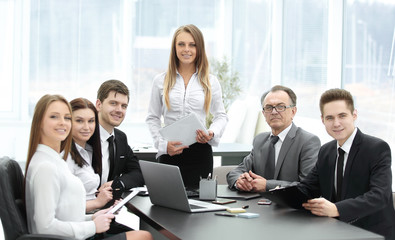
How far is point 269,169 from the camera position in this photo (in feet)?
10.3

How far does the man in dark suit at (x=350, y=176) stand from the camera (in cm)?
238

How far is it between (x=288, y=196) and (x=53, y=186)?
1.06m

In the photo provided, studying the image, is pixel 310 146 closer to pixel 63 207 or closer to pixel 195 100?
pixel 195 100

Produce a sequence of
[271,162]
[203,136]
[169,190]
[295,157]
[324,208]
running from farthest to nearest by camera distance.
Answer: [203,136], [271,162], [295,157], [169,190], [324,208]

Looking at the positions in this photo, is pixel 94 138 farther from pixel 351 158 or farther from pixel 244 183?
pixel 351 158

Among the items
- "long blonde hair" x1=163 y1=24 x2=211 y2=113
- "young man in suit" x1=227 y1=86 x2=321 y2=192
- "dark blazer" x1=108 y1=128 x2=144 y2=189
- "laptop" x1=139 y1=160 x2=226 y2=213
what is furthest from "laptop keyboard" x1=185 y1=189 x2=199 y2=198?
"long blonde hair" x1=163 y1=24 x2=211 y2=113

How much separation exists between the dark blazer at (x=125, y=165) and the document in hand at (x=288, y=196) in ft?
3.12

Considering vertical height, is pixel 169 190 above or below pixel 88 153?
below

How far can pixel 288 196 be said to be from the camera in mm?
2422

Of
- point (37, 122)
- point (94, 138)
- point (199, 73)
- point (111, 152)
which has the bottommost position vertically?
point (111, 152)

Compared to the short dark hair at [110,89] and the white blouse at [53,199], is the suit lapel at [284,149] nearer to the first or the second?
the short dark hair at [110,89]

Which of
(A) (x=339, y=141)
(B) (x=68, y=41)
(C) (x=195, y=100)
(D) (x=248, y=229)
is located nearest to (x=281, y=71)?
(B) (x=68, y=41)

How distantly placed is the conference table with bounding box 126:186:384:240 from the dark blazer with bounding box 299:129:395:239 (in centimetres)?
20

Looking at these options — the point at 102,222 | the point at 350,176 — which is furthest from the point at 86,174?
the point at 350,176
